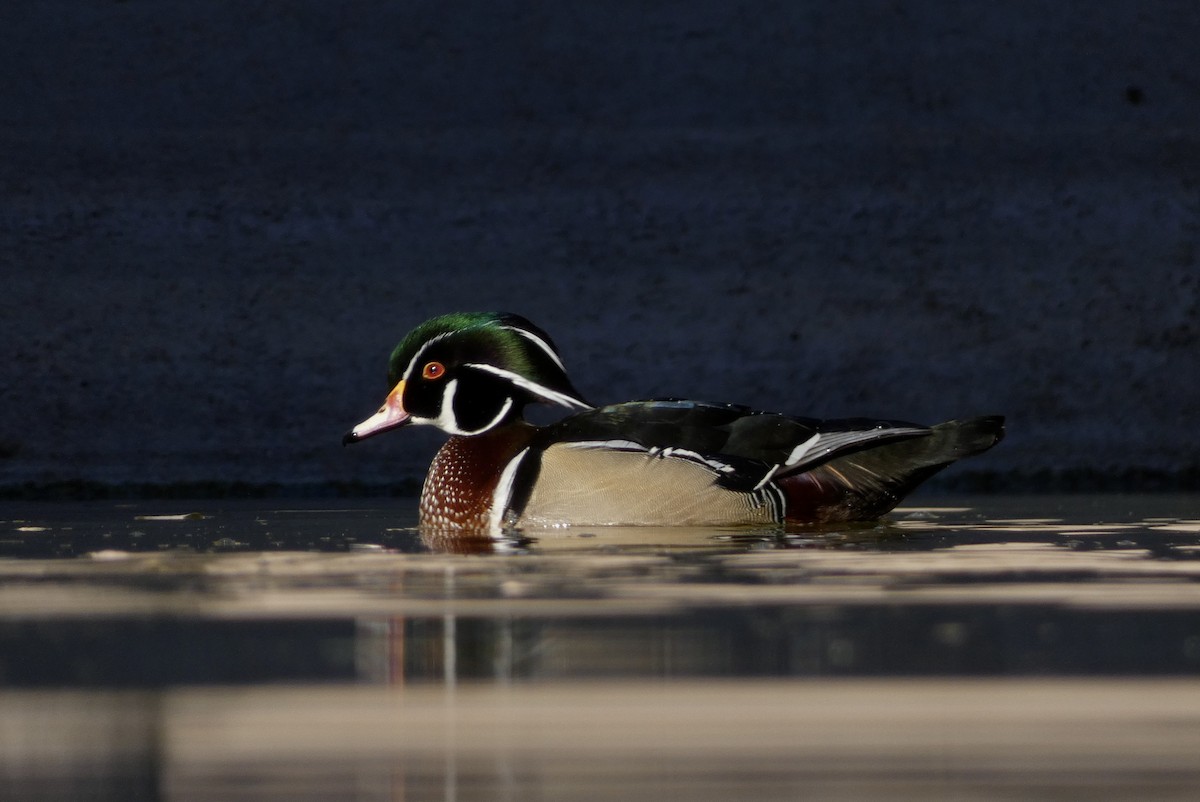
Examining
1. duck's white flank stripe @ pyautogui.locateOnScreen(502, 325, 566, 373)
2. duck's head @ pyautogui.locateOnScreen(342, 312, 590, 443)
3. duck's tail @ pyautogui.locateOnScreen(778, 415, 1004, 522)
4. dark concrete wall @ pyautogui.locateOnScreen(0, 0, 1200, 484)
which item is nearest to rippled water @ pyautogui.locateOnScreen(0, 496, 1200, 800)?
duck's tail @ pyautogui.locateOnScreen(778, 415, 1004, 522)

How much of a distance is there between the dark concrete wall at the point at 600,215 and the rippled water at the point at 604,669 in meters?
4.77

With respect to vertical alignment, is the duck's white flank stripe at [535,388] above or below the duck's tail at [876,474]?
above

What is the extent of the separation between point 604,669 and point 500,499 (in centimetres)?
348

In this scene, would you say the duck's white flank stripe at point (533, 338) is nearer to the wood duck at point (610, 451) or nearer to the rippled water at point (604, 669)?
the wood duck at point (610, 451)

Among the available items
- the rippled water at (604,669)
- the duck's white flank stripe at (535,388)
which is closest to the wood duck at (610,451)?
the duck's white flank stripe at (535,388)

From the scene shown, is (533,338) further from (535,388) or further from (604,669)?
(604,669)

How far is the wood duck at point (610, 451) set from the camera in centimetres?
771

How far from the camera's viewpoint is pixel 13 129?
1382 centimetres

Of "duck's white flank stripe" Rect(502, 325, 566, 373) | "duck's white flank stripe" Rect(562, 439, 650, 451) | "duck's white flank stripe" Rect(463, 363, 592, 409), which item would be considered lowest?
"duck's white flank stripe" Rect(562, 439, 650, 451)

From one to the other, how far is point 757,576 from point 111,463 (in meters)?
6.07

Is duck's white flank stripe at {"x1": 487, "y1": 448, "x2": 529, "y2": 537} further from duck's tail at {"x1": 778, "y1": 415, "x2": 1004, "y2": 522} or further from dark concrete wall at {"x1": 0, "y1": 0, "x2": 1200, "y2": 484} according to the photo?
dark concrete wall at {"x1": 0, "y1": 0, "x2": 1200, "y2": 484}

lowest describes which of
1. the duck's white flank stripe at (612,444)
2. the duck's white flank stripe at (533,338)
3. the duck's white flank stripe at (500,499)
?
the duck's white flank stripe at (500,499)

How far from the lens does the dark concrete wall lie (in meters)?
12.0

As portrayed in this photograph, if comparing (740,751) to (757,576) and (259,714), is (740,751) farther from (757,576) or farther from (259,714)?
(757,576)
